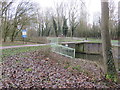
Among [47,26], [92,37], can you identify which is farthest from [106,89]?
[47,26]

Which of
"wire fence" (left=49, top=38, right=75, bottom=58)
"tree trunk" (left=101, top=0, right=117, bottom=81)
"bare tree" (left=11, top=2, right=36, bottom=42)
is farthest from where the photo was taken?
"bare tree" (left=11, top=2, right=36, bottom=42)

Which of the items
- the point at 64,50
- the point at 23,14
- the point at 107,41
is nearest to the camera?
the point at 107,41

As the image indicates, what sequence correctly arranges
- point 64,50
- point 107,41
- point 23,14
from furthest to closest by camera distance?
point 23,14 → point 64,50 → point 107,41

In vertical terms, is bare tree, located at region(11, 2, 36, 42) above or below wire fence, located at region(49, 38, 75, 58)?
above

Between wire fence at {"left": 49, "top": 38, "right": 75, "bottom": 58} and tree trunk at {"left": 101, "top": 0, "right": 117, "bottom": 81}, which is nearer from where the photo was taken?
tree trunk at {"left": 101, "top": 0, "right": 117, "bottom": 81}

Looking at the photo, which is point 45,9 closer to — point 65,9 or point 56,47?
point 65,9

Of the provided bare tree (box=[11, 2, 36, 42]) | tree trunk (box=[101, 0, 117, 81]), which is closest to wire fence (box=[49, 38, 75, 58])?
tree trunk (box=[101, 0, 117, 81])

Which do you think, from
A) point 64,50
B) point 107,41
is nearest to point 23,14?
point 64,50

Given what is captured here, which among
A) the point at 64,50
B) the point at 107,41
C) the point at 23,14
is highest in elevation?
the point at 23,14

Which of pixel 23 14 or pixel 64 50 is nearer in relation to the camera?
pixel 64 50

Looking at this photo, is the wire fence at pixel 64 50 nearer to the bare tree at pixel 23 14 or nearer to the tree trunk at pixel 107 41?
the tree trunk at pixel 107 41

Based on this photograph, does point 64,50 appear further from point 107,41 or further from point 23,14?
point 23,14

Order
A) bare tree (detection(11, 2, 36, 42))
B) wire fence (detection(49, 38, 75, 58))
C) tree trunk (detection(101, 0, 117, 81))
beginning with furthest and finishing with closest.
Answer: bare tree (detection(11, 2, 36, 42)) < wire fence (detection(49, 38, 75, 58)) < tree trunk (detection(101, 0, 117, 81))

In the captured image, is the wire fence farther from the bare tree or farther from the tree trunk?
the bare tree
